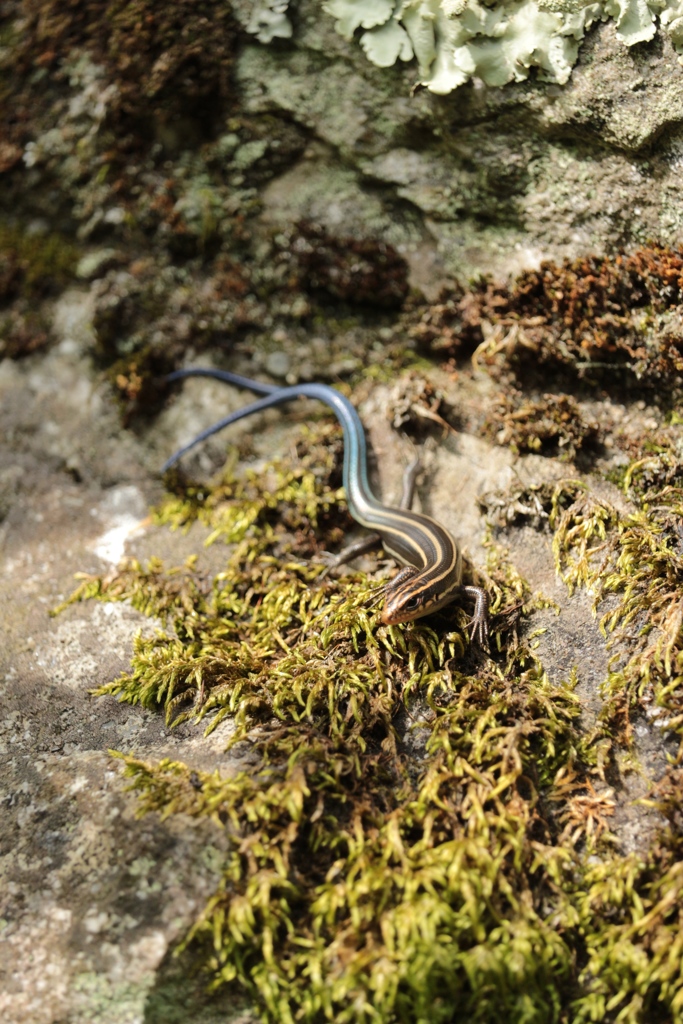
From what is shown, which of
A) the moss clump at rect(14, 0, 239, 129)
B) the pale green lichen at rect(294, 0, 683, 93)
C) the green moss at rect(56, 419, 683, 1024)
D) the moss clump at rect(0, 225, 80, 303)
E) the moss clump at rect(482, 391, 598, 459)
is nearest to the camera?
the green moss at rect(56, 419, 683, 1024)

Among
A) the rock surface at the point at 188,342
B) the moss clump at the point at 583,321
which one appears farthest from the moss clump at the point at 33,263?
the moss clump at the point at 583,321

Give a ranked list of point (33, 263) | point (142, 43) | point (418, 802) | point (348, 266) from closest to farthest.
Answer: point (418, 802)
point (142, 43)
point (348, 266)
point (33, 263)

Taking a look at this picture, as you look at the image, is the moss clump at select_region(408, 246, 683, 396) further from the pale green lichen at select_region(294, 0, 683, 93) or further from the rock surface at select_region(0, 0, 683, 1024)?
the pale green lichen at select_region(294, 0, 683, 93)

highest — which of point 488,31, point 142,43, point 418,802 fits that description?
point 142,43

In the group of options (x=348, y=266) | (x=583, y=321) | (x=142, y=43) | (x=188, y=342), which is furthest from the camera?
(x=188, y=342)

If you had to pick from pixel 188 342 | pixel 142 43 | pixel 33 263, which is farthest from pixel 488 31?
Answer: pixel 33 263

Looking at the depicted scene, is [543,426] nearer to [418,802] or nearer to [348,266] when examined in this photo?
[348,266]

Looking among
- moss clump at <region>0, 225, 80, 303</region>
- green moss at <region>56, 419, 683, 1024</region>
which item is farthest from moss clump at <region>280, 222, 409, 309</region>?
green moss at <region>56, 419, 683, 1024</region>

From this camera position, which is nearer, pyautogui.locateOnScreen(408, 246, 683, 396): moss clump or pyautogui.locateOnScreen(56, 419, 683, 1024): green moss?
pyautogui.locateOnScreen(56, 419, 683, 1024): green moss
